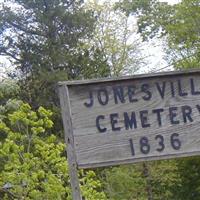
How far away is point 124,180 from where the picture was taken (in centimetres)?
1662

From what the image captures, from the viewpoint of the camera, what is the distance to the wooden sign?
286 centimetres

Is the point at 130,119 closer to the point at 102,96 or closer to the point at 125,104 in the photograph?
the point at 125,104

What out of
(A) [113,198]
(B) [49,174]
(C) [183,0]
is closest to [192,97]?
(B) [49,174]

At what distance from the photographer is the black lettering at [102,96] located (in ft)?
9.48

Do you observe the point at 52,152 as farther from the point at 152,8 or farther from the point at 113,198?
the point at 152,8

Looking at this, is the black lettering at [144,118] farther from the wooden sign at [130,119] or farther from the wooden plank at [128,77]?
the wooden plank at [128,77]

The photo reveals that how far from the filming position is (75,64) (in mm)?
26859

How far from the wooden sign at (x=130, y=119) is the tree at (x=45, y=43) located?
23.0 m

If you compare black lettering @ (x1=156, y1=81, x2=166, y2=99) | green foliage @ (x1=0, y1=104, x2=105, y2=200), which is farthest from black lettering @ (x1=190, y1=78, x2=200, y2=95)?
green foliage @ (x1=0, y1=104, x2=105, y2=200)

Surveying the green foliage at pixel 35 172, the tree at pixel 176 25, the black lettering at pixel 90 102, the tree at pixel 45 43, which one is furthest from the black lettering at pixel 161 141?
the tree at pixel 45 43

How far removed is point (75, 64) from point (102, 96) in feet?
78.9

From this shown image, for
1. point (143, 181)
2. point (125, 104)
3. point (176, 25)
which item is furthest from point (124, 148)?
point (176, 25)

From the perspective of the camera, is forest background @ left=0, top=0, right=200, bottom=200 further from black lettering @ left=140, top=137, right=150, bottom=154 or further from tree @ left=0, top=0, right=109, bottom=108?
black lettering @ left=140, top=137, right=150, bottom=154

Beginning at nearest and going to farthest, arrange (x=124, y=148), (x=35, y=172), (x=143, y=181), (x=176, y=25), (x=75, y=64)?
(x=124, y=148), (x=35, y=172), (x=143, y=181), (x=176, y=25), (x=75, y=64)
